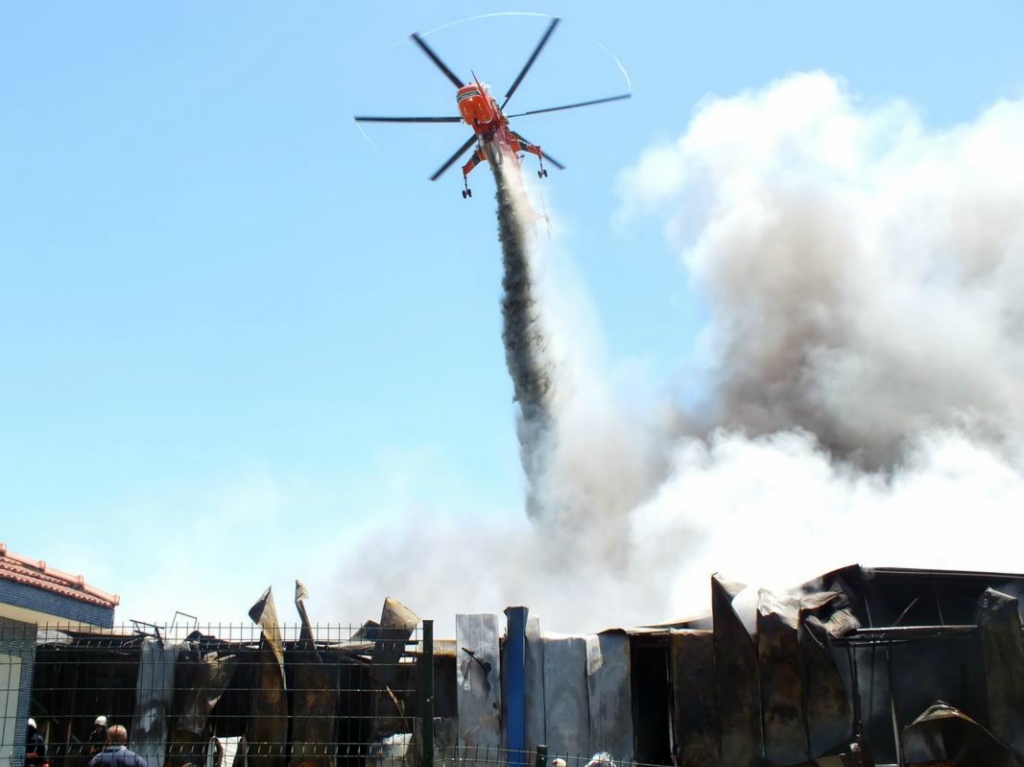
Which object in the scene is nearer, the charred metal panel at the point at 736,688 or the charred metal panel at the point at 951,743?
the charred metal panel at the point at 951,743

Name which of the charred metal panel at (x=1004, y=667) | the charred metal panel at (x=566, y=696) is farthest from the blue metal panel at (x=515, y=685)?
the charred metal panel at (x=1004, y=667)

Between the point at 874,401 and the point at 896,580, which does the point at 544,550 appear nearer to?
the point at 874,401

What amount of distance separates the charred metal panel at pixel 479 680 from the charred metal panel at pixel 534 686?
1.13 feet

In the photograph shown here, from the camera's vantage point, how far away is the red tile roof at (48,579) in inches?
596

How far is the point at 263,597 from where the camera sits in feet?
40.9

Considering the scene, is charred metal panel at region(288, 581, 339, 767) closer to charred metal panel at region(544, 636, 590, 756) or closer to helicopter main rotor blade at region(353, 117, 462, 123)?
charred metal panel at region(544, 636, 590, 756)

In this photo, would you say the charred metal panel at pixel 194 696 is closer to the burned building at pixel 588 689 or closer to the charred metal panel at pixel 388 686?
the burned building at pixel 588 689

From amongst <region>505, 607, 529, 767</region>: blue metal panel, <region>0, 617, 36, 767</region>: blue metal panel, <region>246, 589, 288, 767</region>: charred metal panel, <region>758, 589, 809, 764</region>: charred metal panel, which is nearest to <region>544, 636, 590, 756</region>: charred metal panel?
<region>505, 607, 529, 767</region>: blue metal panel

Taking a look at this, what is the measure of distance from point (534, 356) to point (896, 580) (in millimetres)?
21537

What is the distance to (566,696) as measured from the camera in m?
12.7

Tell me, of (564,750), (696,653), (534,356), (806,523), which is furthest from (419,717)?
(534,356)

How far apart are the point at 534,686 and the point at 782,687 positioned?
277 cm

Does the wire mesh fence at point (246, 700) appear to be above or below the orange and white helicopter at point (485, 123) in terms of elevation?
below

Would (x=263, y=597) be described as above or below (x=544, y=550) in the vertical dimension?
below
